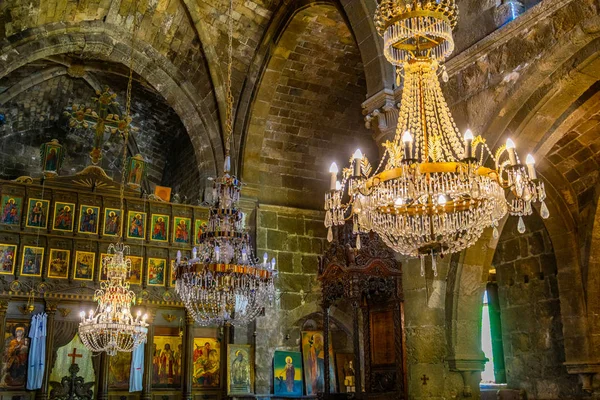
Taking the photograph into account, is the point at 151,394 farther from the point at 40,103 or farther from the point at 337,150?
the point at 40,103

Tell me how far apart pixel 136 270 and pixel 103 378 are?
204 centimetres

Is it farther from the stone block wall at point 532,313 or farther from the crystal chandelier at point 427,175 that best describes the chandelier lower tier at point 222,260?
the stone block wall at point 532,313

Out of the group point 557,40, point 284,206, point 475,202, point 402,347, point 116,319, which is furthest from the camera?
point 284,206

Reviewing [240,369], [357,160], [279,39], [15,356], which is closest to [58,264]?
[15,356]

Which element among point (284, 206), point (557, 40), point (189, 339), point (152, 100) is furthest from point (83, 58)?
point (557, 40)

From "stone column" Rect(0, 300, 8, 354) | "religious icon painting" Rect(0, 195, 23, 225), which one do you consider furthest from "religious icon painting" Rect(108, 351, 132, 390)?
"religious icon painting" Rect(0, 195, 23, 225)

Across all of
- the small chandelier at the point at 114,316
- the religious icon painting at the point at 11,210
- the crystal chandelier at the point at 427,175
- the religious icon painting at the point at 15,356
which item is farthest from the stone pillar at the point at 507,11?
the religious icon painting at the point at 15,356

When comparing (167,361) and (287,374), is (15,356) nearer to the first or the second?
(167,361)

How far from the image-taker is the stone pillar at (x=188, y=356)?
1135 cm

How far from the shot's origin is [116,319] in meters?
9.48

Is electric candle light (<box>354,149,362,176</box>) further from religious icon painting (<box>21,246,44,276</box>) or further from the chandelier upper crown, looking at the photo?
religious icon painting (<box>21,246,44,276</box>)

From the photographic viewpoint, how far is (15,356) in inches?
408

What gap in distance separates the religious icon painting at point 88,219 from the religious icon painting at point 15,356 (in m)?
1.98

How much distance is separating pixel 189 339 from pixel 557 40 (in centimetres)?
852
